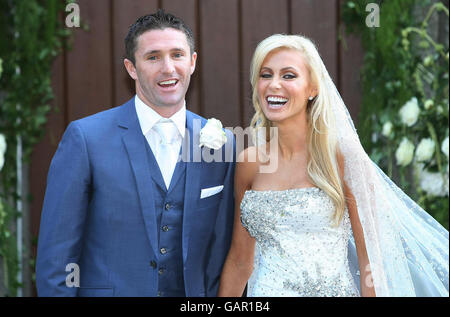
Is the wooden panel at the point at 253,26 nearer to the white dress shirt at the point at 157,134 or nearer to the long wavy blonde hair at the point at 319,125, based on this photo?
the long wavy blonde hair at the point at 319,125

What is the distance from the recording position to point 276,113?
6.66ft

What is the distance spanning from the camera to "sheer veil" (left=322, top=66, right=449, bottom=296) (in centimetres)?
194

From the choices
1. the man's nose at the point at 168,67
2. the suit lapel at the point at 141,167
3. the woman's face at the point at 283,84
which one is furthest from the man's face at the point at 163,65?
the woman's face at the point at 283,84

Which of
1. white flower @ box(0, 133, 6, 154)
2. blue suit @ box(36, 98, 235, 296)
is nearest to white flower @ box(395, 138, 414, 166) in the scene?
blue suit @ box(36, 98, 235, 296)

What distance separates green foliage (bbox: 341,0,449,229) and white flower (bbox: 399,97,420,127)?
0.15 ft

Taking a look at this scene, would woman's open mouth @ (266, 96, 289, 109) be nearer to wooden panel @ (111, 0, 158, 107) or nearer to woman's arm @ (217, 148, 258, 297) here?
woman's arm @ (217, 148, 258, 297)

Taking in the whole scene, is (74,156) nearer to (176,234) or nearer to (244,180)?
(176,234)

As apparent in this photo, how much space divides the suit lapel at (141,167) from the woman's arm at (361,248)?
28.0 inches

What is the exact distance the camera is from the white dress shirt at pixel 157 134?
196 cm

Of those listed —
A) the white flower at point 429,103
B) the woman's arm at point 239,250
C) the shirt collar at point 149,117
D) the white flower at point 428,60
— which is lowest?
the woman's arm at point 239,250

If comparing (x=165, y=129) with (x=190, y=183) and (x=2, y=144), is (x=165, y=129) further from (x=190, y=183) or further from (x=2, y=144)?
(x=2, y=144)

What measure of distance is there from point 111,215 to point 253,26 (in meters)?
1.59

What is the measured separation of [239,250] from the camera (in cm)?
217

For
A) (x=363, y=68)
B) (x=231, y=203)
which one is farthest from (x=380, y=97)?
(x=231, y=203)
